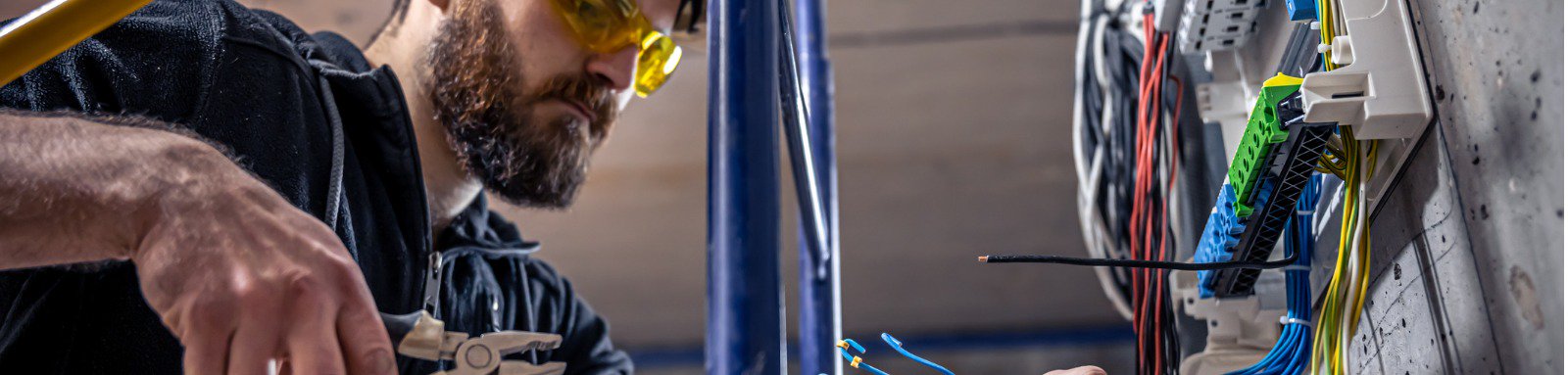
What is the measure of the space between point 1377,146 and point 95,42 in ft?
3.62

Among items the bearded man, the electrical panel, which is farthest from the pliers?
the electrical panel

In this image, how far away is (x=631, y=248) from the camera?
3822mm

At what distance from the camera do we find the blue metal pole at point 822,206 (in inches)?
55.6

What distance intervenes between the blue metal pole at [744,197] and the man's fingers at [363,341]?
0.19 m

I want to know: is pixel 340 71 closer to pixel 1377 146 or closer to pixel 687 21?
pixel 687 21

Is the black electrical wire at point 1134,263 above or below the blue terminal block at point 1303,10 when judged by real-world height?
below

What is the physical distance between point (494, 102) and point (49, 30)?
0.90 meters

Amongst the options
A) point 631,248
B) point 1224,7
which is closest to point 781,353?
point 1224,7

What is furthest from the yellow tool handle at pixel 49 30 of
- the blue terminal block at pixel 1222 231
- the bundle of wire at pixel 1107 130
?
the bundle of wire at pixel 1107 130

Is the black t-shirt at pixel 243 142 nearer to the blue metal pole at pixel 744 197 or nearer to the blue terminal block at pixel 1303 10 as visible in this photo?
the blue metal pole at pixel 744 197

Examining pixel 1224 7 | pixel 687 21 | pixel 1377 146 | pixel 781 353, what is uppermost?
pixel 687 21

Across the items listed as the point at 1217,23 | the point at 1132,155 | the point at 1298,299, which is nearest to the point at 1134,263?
the point at 1298,299

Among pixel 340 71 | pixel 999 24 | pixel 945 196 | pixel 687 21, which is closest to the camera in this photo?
pixel 340 71

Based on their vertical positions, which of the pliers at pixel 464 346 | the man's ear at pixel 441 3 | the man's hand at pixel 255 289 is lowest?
the pliers at pixel 464 346
